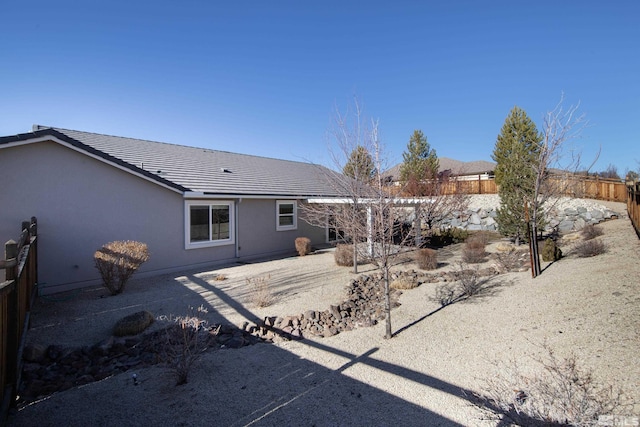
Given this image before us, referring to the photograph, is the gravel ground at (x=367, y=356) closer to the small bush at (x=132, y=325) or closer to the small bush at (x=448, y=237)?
the small bush at (x=132, y=325)

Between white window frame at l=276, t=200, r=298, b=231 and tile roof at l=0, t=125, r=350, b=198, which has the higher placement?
tile roof at l=0, t=125, r=350, b=198

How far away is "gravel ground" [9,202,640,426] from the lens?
3541 mm

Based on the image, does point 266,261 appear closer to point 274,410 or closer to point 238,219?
point 238,219

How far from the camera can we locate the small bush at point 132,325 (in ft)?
18.8

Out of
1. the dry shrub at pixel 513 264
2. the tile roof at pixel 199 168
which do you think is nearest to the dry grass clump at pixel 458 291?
the dry shrub at pixel 513 264

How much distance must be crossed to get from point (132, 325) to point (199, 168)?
935cm

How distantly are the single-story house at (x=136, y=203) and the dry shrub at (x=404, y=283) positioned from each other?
3723mm

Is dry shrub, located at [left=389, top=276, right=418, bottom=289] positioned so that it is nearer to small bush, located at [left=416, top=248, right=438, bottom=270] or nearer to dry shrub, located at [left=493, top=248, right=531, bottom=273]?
small bush, located at [left=416, top=248, right=438, bottom=270]

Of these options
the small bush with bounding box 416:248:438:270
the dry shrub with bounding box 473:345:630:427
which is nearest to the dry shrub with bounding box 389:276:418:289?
the small bush with bounding box 416:248:438:270

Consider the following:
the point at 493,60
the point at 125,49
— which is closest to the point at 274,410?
the point at 125,49

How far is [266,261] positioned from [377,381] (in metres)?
9.23

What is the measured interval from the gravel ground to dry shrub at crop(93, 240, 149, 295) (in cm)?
43

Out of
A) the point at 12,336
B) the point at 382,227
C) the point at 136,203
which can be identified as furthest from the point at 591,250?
the point at 136,203

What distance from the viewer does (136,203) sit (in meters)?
10.1
